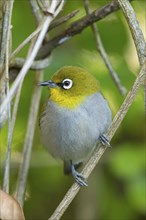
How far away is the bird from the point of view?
289 cm

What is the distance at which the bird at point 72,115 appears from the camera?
289 centimetres

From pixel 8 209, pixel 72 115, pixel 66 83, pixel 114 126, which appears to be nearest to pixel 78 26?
pixel 66 83

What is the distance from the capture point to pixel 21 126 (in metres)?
3.62

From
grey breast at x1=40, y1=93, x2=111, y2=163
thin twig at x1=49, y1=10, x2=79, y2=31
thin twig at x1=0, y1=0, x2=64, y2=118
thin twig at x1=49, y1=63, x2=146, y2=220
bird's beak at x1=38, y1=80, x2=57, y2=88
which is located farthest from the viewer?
grey breast at x1=40, y1=93, x2=111, y2=163

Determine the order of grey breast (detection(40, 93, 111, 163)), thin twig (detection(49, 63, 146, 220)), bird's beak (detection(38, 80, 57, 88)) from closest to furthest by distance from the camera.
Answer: thin twig (detection(49, 63, 146, 220)) < bird's beak (detection(38, 80, 57, 88)) < grey breast (detection(40, 93, 111, 163))

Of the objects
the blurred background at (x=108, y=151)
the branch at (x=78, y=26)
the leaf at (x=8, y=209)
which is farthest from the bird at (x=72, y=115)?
the leaf at (x=8, y=209)

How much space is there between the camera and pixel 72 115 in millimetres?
2891

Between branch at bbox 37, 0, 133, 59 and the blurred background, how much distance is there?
0.51m

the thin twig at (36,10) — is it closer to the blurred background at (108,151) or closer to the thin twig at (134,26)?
the thin twig at (134,26)

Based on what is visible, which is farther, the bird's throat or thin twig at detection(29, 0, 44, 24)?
the bird's throat

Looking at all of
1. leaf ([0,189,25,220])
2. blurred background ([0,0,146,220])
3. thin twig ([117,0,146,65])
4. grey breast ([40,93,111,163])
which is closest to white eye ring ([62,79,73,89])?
grey breast ([40,93,111,163])

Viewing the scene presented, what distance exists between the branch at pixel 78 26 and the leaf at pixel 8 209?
3.73 feet

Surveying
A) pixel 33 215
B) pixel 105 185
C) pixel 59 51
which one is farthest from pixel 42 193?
pixel 59 51

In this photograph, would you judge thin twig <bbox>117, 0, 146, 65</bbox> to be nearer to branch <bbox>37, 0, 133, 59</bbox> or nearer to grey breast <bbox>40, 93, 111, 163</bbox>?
branch <bbox>37, 0, 133, 59</bbox>
